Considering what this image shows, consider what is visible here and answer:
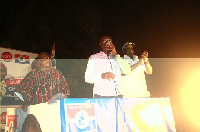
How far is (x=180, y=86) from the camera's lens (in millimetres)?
10258

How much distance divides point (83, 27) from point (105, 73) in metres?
8.73

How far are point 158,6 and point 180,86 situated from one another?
4898 millimetres

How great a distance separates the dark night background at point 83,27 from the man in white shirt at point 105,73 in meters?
7.14

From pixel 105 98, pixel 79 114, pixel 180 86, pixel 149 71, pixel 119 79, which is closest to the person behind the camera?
pixel 79 114

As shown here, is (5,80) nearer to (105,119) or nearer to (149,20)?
(105,119)

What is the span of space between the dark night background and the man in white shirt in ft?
23.4

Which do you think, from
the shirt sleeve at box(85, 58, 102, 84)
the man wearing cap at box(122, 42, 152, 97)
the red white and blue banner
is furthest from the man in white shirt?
the man wearing cap at box(122, 42, 152, 97)

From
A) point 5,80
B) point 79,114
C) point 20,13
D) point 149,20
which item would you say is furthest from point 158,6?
→ point 79,114

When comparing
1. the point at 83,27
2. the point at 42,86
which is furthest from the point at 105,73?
the point at 83,27

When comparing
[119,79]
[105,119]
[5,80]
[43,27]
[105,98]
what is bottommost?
[105,119]

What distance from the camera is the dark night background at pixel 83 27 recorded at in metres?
12.3

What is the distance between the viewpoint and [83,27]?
41.3 feet

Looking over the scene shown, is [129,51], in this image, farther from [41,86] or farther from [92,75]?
[41,86]

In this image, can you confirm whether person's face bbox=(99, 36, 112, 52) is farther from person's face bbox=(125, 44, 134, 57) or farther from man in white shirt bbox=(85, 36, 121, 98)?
person's face bbox=(125, 44, 134, 57)
